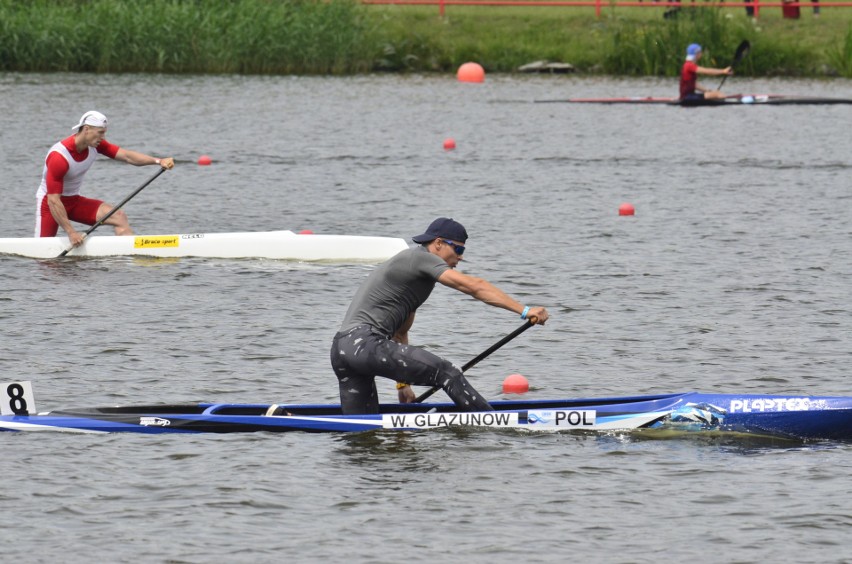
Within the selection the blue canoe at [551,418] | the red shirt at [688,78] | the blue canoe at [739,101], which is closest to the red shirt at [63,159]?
the blue canoe at [551,418]

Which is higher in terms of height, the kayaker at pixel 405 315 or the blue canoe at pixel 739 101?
the kayaker at pixel 405 315

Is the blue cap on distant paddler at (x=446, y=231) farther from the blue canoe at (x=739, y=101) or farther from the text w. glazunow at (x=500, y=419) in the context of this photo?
the blue canoe at (x=739, y=101)

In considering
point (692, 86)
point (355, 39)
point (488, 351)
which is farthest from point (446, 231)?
point (355, 39)

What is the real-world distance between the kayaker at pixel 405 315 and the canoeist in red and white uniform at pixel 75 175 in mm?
6534

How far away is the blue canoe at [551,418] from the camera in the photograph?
10.5 meters

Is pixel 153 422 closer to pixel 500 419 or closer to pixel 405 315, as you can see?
pixel 405 315

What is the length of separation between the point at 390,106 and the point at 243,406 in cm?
2597

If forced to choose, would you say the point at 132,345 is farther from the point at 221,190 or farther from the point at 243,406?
the point at 221,190

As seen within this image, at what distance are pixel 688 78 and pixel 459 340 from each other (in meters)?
20.4

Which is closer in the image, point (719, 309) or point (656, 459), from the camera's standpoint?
point (656, 459)

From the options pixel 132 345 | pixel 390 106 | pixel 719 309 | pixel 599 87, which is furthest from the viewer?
pixel 599 87

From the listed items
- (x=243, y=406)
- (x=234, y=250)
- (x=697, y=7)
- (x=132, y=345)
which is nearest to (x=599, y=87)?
(x=697, y=7)

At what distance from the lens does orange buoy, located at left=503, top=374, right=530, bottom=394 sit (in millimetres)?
12234

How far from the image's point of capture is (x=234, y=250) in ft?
59.1
